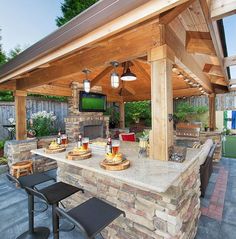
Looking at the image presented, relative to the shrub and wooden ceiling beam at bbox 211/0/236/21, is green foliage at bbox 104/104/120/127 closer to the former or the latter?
the shrub

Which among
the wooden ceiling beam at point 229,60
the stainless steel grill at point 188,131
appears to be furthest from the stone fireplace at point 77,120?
the wooden ceiling beam at point 229,60

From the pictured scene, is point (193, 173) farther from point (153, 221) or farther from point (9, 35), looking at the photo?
point (9, 35)

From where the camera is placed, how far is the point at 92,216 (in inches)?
55.6

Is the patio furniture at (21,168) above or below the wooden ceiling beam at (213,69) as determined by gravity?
below

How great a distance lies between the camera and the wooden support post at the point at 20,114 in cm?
418

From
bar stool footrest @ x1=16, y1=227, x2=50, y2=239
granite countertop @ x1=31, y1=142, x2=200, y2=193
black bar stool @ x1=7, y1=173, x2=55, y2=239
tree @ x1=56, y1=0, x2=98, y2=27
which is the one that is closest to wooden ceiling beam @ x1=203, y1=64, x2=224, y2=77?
granite countertop @ x1=31, y1=142, x2=200, y2=193

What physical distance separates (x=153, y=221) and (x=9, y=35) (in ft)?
36.5

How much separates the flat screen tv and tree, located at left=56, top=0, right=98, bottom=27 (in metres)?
6.55

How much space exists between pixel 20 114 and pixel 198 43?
14.1ft

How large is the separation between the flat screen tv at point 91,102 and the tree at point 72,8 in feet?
21.5

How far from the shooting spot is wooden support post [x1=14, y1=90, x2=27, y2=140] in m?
4.18

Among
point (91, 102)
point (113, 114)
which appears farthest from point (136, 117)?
point (91, 102)

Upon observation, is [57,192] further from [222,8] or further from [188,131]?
[188,131]

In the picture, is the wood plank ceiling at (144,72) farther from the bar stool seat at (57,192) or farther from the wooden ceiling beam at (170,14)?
the bar stool seat at (57,192)
